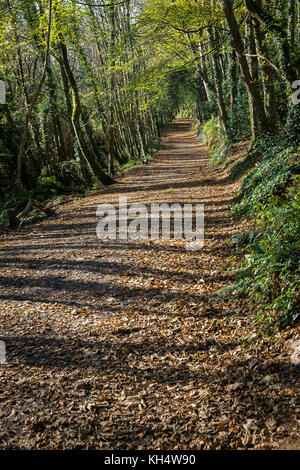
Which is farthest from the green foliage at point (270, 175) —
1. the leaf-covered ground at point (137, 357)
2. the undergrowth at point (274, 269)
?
the leaf-covered ground at point (137, 357)

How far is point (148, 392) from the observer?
3551 millimetres

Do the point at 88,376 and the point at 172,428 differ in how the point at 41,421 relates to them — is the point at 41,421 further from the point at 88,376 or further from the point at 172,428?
the point at 172,428

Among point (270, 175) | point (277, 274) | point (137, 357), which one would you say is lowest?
point (137, 357)

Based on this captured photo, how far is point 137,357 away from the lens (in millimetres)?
4152

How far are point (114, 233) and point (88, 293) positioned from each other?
3.29 m

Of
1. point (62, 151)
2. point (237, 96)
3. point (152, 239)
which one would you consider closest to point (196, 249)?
point (152, 239)

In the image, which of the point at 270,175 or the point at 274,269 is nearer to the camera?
the point at 274,269

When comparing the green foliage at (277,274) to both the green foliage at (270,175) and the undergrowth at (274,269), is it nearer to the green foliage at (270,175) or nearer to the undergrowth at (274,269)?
the undergrowth at (274,269)

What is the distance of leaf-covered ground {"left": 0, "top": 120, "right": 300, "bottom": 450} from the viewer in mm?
3016

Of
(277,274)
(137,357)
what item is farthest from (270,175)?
(137,357)

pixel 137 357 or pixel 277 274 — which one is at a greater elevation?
pixel 277 274

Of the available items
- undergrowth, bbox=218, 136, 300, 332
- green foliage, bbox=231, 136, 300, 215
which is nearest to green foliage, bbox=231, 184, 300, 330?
undergrowth, bbox=218, 136, 300, 332

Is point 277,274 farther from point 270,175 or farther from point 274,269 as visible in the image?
point 270,175

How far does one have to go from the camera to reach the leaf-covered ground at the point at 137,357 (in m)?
3.02
